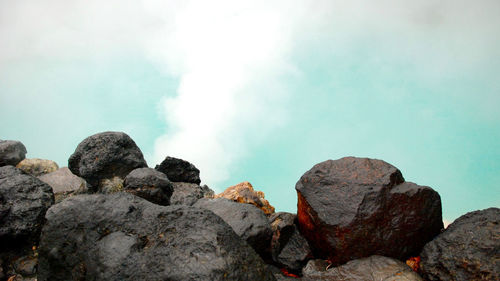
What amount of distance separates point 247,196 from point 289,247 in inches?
102

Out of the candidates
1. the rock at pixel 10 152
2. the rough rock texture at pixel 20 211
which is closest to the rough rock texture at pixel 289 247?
the rough rock texture at pixel 20 211

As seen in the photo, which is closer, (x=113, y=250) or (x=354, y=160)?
(x=113, y=250)

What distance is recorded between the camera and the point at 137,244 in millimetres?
5000

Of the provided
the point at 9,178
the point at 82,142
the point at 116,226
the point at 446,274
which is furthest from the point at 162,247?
the point at 82,142

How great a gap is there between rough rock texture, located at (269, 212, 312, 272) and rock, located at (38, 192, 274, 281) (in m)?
3.21

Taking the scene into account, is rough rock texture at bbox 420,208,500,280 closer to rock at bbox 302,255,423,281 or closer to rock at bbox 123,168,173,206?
rock at bbox 302,255,423,281

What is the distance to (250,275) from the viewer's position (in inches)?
185

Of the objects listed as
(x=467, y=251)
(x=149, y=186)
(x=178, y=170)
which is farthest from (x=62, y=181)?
(x=467, y=251)

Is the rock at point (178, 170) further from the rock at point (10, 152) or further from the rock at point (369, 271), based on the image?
the rock at point (10, 152)

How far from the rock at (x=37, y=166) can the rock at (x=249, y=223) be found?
11.9 metres

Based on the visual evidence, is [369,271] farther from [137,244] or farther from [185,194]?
[185,194]

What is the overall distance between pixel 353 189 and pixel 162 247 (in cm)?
421

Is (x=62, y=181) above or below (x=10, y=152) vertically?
below

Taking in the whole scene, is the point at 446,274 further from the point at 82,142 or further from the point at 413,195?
the point at 82,142
